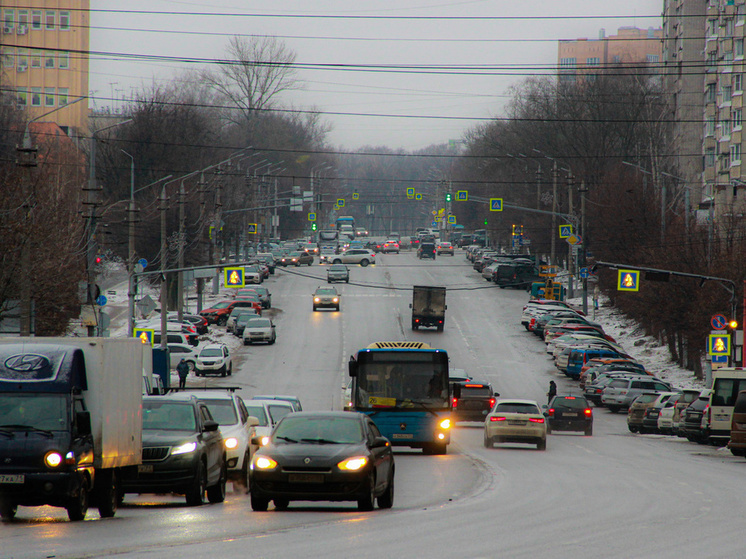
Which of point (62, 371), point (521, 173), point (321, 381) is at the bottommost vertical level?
point (321, 381)

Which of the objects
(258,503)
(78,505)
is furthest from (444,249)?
(78,505)

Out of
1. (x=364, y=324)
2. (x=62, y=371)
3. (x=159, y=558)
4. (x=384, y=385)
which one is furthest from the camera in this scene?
(x=364, y=324)

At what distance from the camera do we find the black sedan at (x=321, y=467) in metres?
14.5

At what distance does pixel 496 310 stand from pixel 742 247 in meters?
32.1

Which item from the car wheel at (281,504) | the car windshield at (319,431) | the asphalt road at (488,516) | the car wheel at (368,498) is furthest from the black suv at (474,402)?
the car wheel at (368,498)

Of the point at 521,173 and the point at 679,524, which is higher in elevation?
the point at 521,173

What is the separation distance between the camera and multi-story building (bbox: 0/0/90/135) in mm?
136000

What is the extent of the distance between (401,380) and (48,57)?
121 meters

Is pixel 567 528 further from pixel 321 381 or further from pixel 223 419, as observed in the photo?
pixel 321 381

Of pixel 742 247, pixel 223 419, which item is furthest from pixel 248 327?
pixel 223 419

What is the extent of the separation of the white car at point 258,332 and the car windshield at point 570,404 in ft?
98.0

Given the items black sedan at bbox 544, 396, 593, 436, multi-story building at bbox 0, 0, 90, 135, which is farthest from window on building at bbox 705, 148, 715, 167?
multi-story building at bbox 0, 0, 90, 135

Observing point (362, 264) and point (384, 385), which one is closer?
point (384, 385)

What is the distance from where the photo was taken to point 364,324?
71.2m
